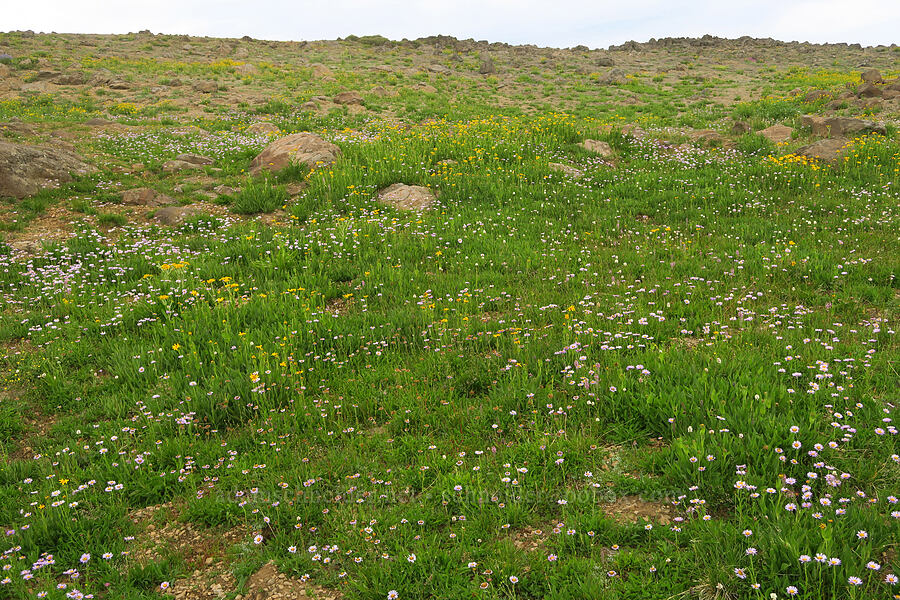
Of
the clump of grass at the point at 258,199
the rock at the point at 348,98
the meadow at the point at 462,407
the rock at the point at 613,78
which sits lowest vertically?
the meadow at the point at 462,407

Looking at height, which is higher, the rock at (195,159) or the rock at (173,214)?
the rock at (195,159)

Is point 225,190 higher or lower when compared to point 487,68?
lower

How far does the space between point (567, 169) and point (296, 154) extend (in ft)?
25.7

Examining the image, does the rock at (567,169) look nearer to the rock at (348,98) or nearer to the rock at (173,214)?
the rock at (173,214)

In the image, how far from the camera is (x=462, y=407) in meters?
5.25

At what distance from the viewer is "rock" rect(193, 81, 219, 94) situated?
3184 centimetres

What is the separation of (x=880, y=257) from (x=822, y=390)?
508 cm

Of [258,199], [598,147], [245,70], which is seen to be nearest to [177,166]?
[258,199]

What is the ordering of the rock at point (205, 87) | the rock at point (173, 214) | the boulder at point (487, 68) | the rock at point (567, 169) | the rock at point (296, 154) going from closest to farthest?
the rock at point (173, 214) < the rock at point (567, 169) < the rock at point (296, 154) < the rock at point (205, 87) < the boulder at point (487, 68)

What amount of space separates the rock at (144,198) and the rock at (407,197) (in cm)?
548

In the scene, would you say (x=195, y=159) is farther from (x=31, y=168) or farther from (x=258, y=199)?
(x=258, y=199)

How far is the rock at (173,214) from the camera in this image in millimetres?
12078

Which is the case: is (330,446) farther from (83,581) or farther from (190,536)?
(83,581)

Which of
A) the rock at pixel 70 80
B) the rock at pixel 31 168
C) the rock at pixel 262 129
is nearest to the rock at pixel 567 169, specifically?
the rock at pixel 262 129
